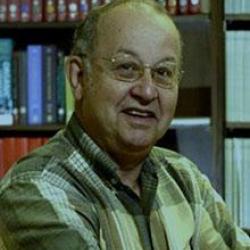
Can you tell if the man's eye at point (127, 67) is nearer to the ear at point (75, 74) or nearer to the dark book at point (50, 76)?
the ear at point (75, 74)

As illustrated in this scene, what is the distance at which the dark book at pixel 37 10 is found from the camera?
104 inches

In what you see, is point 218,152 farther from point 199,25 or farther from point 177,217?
point 177,217

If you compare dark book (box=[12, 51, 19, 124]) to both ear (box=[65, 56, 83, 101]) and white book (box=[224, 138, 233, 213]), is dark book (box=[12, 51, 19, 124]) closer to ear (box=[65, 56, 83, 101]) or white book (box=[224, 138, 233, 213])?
white book (box=[224, 138, 233, 213])

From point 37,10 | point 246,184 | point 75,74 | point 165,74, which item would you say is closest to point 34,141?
point 37,10

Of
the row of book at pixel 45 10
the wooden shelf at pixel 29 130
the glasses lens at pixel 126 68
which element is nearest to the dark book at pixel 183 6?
the row of book at pixel 45 10

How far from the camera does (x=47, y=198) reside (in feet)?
4.16

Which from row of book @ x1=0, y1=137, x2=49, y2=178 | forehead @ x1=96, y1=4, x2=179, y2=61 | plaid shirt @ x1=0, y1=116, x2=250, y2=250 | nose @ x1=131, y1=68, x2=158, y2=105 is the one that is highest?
forehead @ x1=96, y1=4, x2=179, y2=61

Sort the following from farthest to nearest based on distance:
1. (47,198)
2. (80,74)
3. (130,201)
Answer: (80,74), (130,201), (47,198)

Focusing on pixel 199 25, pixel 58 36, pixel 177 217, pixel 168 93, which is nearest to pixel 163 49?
pixel 168 93

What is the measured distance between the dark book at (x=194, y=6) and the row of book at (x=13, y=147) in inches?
27.0

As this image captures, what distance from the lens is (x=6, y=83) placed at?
2.65 meters

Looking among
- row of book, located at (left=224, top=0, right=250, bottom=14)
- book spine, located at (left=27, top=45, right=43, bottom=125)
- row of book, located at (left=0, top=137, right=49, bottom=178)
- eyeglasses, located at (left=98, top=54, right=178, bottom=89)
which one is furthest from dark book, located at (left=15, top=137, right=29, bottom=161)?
eyeglasses, located at (left=98, top=54, right=178, bottom=89)

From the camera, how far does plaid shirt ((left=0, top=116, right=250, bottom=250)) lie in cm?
125

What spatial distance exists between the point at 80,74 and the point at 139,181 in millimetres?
243
